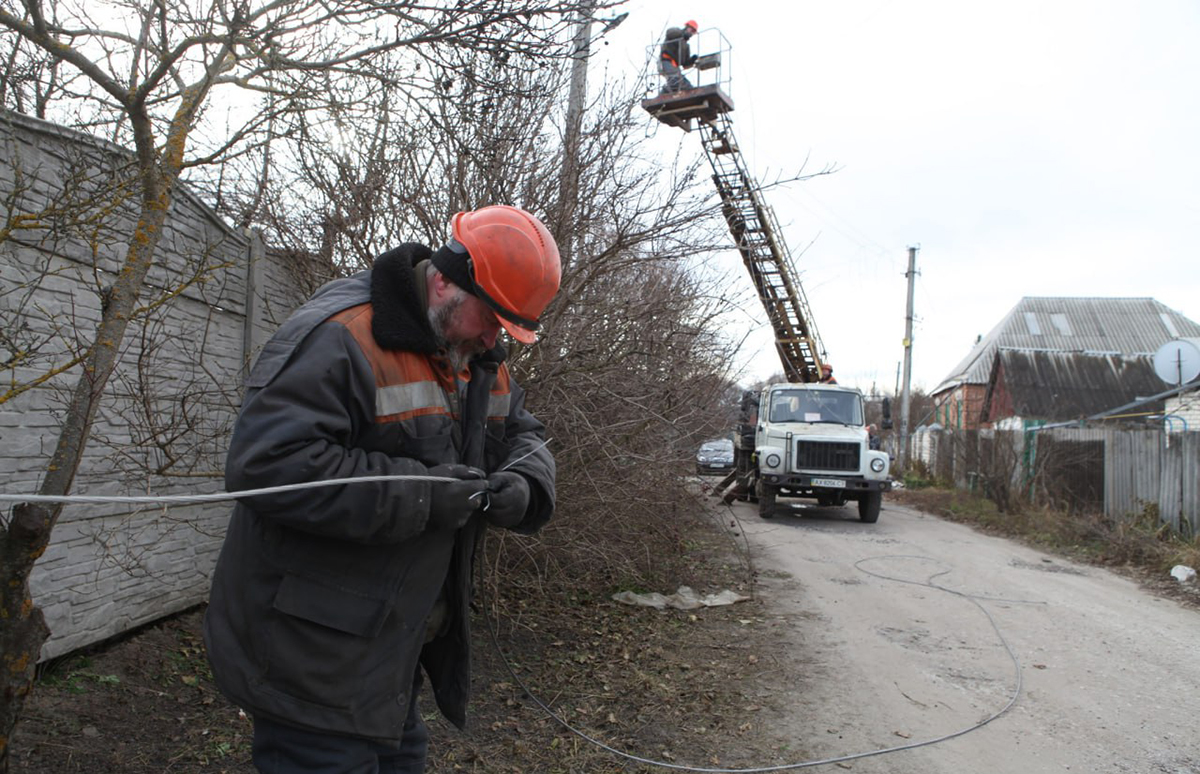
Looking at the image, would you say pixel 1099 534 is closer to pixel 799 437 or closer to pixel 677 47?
pixel 799 437

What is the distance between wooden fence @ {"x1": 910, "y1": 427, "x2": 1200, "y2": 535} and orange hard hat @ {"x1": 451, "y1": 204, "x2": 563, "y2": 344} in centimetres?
1038

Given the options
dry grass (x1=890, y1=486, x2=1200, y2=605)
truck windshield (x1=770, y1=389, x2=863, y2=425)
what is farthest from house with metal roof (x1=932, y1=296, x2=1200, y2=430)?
dry grass (x1=890, y1=486, x2=1200, y2=605)

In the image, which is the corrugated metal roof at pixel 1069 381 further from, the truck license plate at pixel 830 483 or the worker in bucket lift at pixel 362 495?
the worker in bucket lift at pixel 362 495

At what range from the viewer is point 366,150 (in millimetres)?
5105

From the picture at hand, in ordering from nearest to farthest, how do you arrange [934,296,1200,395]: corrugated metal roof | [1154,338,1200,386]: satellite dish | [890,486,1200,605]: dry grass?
[890,486,1200,605]: dry grass < [1154,338,1200,386]: satellite dish < [934,296,1200,395]: corrugated metal roof

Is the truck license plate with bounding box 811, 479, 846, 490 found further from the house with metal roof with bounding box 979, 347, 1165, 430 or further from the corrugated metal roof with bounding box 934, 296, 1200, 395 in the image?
the corrugated metal roof with bounding box 934, 296, 1200, 395

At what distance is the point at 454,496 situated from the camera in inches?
74.6

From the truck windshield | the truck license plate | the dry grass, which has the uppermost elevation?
the truck windshield

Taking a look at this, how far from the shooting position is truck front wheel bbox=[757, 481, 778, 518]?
42.4ft

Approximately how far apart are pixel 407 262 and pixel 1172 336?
43.9 metres

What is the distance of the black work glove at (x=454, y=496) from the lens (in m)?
1.87

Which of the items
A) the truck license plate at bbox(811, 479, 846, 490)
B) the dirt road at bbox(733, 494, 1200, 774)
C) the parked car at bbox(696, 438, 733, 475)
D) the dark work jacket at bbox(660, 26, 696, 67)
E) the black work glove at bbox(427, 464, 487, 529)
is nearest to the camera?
the black work glove at bbox(427, 464, 487, 529)

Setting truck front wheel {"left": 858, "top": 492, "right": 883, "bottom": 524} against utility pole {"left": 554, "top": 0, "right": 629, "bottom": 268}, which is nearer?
utility pole {"left": 554, "top": 0, "right": 629, "bottom": 268}

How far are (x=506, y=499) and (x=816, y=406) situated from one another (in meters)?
12.5
